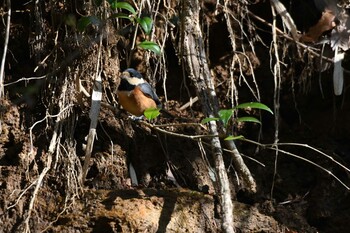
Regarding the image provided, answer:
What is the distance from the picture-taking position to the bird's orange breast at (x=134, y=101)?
418cm

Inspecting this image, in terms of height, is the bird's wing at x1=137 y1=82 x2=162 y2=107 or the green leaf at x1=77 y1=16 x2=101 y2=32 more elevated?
the green leaf at x1=77 y1=16 x2=101 y2=32

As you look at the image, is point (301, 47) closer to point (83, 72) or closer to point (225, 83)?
point (225, 83)

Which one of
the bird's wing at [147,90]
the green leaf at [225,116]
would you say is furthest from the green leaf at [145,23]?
the green leaf at [225,116]

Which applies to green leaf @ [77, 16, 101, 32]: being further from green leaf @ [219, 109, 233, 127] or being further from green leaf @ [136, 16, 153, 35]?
green leaf @ [219, 109, 233, 127]

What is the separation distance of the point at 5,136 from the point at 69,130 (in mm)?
400

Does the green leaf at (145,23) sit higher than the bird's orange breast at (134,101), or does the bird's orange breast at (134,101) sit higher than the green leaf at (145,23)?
the green leaf at (145,23)

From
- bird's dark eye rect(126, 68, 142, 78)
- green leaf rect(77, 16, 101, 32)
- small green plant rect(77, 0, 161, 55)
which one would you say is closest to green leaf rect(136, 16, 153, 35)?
small green plant rect(77, 0, 161, 55)

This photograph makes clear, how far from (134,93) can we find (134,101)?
7 centimetres

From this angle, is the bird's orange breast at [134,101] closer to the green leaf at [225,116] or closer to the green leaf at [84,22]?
the green leaf at [84,22]

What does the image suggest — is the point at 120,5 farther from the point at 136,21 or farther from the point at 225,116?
the point at 225,116

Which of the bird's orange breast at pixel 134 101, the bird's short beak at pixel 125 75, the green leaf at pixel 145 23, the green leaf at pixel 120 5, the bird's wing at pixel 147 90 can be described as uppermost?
the green leaf at pixel 120 5

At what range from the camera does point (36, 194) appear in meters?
3.74

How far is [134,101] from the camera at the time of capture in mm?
4195

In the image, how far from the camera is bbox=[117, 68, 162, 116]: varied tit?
163 inches
